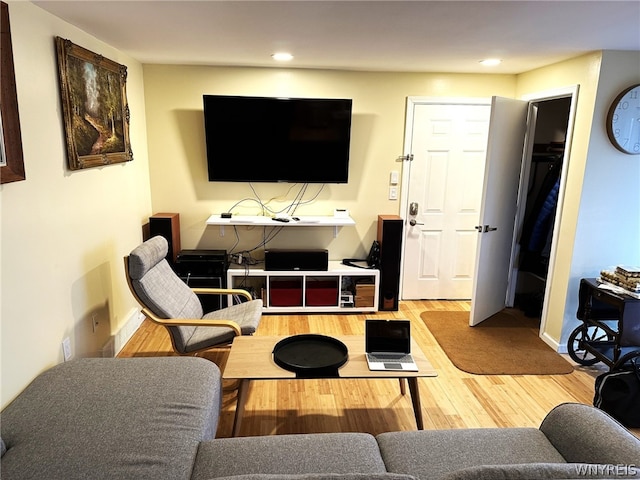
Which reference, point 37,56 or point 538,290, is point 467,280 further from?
point 37,56

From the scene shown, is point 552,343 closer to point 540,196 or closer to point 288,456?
point 540,196

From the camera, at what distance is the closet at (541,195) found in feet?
12.7

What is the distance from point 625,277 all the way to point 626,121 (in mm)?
1090

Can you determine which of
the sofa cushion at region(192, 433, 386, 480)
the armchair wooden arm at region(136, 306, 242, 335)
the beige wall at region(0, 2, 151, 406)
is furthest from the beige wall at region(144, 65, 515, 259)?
the sofa cushion at region(192, 433, 386, 480)

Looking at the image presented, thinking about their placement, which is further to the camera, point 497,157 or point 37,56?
point 497,157

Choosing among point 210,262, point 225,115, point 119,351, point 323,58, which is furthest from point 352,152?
point 119,351

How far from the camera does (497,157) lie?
11.7 ft

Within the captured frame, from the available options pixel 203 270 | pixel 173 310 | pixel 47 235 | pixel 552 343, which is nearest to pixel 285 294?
Result: pixel 203 270

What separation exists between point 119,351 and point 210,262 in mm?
1051

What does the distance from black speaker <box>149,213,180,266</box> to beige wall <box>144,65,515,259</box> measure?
0.27 m

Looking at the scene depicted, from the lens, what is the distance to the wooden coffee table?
83.0 inches

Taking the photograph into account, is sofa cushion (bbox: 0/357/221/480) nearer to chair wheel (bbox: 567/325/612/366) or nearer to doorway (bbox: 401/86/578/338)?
chair wheel (bbox: 567/325/612/366)

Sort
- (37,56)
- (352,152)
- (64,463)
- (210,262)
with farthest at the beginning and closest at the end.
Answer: (352,152) < (210,262) < (37,56) < (64,463)

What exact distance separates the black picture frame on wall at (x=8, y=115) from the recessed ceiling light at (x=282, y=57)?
6.00 feet
